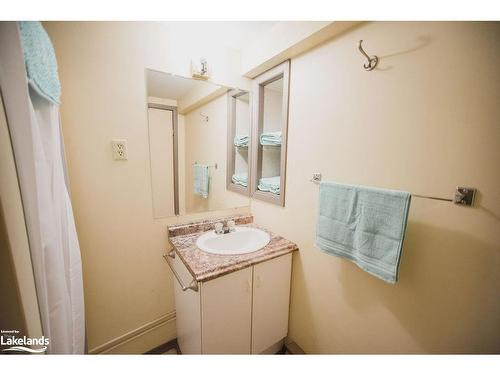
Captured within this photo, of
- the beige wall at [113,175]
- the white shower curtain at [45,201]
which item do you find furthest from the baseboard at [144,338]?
the white shower curtain at [45,201]

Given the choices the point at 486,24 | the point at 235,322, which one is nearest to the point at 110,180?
the point at 235,322

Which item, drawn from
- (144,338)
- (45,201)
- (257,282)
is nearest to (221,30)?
(45,201)

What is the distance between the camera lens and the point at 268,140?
4.69 ft

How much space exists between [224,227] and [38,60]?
45.1 inches

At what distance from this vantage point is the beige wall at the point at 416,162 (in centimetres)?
62

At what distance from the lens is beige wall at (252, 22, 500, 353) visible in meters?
0.62

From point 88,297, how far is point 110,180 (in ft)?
2.31

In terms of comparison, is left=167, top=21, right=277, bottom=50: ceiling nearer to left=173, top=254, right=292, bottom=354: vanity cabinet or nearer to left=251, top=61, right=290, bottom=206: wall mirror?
left=251, top=61, right=290, bottom=206: wall mirror

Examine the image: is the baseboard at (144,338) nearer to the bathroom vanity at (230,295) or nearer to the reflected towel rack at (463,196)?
the bathroom vanity at (230,295)

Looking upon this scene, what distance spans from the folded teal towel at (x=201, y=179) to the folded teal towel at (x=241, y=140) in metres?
0.32

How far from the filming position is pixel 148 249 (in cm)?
124

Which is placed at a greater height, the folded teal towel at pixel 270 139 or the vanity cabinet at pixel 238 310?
the folded teal towel at pixel 270 139
